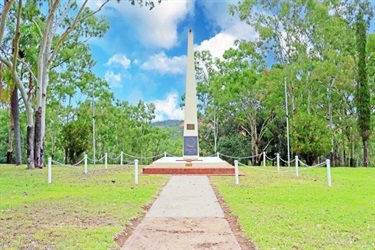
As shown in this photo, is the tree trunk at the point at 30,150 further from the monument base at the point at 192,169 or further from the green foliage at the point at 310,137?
the green foliage at the point at 310,137

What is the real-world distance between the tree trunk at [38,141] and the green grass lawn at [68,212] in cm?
654

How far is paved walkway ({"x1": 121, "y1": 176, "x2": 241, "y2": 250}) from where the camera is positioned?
17.7 ft

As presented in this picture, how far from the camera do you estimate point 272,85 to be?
2884 centimetres

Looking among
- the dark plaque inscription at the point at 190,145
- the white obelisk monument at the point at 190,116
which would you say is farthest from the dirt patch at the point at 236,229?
the white obelisk monument at the point at 190,116

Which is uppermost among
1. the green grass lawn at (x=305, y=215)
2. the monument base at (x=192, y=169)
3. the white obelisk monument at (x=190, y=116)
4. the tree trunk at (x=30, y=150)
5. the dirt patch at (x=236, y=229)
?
the white obelisk monument at (x=190, y=116)

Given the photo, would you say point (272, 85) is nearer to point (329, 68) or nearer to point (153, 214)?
point (329, 68)

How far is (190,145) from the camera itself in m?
20.7

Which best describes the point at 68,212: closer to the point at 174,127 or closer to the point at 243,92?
the point at 243,92

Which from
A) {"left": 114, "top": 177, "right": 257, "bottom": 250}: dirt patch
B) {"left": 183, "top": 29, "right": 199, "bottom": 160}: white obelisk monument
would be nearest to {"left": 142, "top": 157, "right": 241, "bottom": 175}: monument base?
{"left": 183, "top": 29, "right": 199, "bottom": 160}: white obelisk monument

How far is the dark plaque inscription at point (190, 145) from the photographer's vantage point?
20.6 meters

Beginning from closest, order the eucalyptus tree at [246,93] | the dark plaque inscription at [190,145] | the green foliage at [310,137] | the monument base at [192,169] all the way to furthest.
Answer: the monument base at [192,169] → the dark plaque inscription at [190,145] → the green foliage at [310,137] → the eucalyptus tree at [246,93]

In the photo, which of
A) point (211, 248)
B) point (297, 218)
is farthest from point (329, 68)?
point (211, 248)

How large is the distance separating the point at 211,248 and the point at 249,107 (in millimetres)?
27193

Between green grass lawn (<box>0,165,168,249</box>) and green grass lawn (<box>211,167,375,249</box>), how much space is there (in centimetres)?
202
